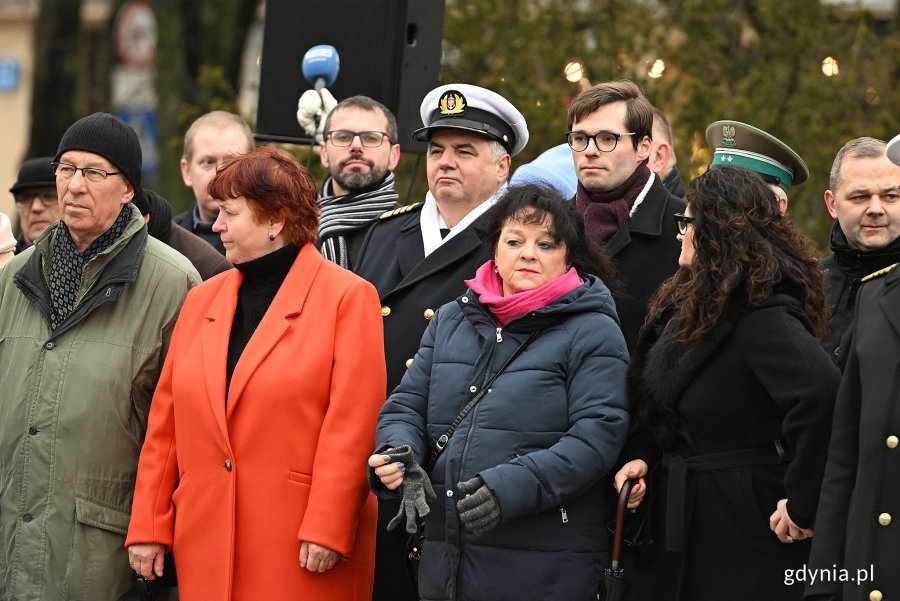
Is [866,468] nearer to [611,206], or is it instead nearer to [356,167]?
[611,206]

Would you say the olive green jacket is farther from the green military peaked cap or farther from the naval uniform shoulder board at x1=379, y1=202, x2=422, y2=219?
the green military peaked cap

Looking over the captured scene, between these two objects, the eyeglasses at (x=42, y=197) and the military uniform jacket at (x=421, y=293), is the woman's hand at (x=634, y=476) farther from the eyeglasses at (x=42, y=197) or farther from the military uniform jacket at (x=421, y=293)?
the eyeglasses at (x=42, y=197)

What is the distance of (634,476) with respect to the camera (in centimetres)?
500

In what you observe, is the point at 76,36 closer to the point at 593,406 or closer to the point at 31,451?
the point at 31,451

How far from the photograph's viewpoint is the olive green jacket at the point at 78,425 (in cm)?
550

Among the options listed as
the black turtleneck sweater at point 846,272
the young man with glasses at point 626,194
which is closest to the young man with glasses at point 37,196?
the young man with glasses at point 626,194

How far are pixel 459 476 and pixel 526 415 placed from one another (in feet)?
1.00

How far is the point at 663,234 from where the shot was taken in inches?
230

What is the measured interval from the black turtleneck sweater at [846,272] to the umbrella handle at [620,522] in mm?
1174

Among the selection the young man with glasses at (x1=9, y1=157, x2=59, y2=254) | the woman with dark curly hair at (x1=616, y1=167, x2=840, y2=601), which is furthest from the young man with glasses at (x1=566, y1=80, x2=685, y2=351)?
the young man with glasses at (x1=9, y1=157, x2=59, y2=254)

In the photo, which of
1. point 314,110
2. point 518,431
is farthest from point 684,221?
point 314,110

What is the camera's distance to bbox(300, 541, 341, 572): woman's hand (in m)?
5.13

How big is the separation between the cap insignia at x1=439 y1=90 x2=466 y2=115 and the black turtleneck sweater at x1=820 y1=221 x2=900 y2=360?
1620 millimetres

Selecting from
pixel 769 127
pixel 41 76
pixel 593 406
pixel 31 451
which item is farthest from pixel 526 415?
pixel 41 76
